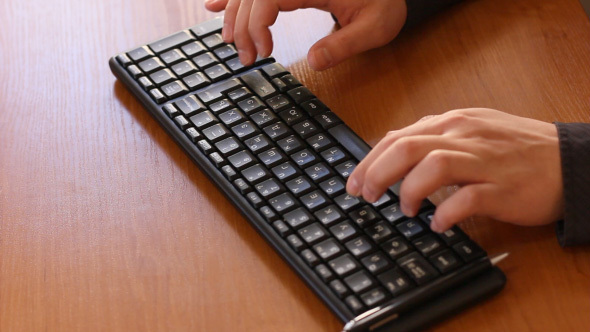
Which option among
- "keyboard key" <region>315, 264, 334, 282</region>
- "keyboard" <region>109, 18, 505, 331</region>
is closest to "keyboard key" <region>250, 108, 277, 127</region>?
"keyboard" <region>109, 18, 505, 331</region>

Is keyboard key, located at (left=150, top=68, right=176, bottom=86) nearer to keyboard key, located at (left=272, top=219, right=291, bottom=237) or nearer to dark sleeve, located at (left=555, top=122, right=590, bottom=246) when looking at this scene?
keyboard key, located at (left=272, top=219, right=291, bottom=237)

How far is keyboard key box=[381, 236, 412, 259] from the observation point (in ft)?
2.19

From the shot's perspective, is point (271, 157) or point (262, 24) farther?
point (262, 24)

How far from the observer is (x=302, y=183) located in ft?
2.41

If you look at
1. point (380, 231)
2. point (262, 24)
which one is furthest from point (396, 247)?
point (262, 24)

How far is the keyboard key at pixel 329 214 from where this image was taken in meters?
0.70

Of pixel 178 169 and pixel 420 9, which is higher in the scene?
pixel 420 9

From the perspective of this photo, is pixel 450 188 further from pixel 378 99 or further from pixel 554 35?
pixel 554 35

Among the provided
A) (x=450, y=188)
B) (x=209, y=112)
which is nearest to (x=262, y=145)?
(x=209, y=112)

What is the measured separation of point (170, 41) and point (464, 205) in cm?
42

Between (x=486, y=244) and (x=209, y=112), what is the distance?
32 cm

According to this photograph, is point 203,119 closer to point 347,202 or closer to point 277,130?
point 277,130

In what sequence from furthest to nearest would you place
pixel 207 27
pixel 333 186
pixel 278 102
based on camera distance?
pixel 207 27
pixel 278 102
pixel 333 186

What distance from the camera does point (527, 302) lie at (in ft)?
2.14
